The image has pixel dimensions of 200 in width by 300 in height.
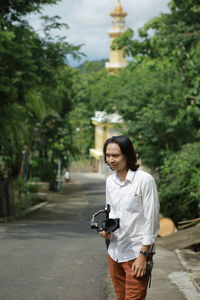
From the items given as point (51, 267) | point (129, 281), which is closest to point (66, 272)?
point (51, 267)

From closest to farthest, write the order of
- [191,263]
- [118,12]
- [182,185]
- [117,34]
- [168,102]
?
[191,263] < [182,185] < [168,102] < [117,34] < [118,12]

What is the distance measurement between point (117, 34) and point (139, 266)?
68.4 m

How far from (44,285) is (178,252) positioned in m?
3.54

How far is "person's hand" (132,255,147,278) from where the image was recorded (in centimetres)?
432

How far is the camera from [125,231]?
4418 mm

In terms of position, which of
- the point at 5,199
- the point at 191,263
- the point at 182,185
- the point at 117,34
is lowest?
the point at 5,199

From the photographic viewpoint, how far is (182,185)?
56.7 feet

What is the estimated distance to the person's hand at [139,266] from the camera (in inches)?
170

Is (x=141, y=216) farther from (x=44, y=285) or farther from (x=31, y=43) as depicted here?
(x=31, y=43)

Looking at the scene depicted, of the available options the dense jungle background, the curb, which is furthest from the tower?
the curb

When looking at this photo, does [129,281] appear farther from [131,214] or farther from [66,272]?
[66,272]

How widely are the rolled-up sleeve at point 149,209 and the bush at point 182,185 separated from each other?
9134mm

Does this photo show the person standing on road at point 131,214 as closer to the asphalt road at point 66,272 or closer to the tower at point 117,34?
the asphalt road at point 66,272

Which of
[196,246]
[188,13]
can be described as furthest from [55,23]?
[196,246]
